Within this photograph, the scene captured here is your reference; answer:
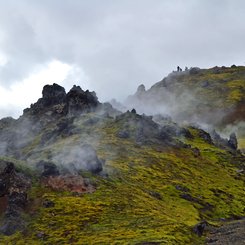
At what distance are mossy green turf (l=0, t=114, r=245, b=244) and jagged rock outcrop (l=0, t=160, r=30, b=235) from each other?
2.39 metres

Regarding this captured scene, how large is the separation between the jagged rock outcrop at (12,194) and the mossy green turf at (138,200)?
2385mm

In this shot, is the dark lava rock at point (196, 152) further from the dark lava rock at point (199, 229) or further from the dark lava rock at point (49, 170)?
the dark lava rock at point (199, 229)

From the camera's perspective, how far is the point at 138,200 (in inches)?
4695

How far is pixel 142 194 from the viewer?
128000 mm

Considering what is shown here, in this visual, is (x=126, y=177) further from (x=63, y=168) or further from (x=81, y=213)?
(x=81, y=213)

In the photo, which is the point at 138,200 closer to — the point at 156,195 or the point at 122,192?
the point at 122,192

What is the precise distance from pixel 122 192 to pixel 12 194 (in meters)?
30.9

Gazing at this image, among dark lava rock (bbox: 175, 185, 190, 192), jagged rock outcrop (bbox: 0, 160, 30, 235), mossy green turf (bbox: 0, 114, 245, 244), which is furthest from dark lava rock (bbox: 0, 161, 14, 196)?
dark lava rock (bbox: 175, 185, 190, 192)

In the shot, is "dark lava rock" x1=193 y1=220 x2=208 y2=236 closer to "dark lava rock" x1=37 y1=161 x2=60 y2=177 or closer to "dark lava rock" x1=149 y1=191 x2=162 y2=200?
"dark lava rock" x1=149 y1=191 x2=162 y2=200

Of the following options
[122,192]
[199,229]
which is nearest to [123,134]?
[122,192]

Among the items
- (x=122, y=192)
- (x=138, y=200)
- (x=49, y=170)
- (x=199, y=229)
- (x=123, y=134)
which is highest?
(x=123, y=134)

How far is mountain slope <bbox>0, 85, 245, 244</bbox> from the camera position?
3836 inches

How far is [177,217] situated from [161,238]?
25323 millimetres

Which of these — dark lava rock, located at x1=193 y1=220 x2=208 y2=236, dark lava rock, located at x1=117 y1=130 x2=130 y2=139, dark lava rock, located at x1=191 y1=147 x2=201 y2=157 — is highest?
dark lava rock, located at x1=117 y1=130 x2=130 y2=139
